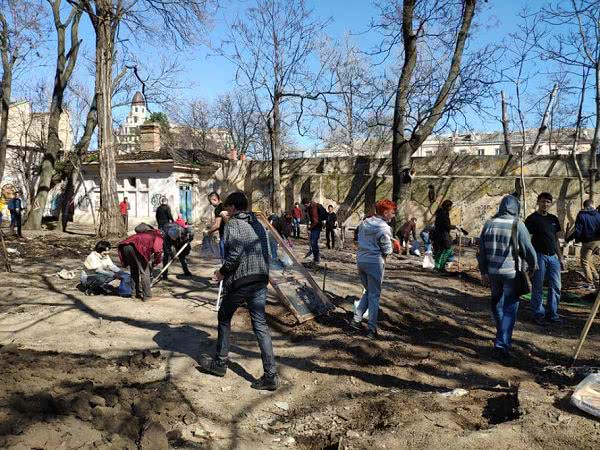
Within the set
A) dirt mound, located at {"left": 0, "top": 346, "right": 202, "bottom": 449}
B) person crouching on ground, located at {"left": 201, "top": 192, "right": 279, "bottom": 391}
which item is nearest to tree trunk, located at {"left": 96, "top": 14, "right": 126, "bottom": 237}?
dirt mound, located at {"left": 0, "top": 346, "right": 202, "bottom": 449}

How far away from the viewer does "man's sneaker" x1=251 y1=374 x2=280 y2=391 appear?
4727mm

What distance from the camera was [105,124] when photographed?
50.3 ft

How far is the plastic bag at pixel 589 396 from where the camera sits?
11.5 feet

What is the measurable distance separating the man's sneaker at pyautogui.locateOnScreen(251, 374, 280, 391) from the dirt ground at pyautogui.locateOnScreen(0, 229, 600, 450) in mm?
88

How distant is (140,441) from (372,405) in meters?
1.99

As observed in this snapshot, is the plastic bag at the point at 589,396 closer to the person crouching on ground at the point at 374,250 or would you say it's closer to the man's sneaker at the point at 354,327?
the person crouching on ground at the point at 374,250

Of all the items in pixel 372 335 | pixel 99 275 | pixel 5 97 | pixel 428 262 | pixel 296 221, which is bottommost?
pixel 372 335

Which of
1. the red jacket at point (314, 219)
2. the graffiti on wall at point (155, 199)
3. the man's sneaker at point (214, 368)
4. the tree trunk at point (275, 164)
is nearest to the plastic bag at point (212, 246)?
the red jacket at point (314, 219)

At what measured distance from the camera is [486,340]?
6.48m

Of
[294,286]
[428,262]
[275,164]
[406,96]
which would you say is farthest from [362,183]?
[294,286]

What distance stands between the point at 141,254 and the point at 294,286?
238 centimetres

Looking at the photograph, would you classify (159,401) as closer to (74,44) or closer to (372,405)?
(372,405)

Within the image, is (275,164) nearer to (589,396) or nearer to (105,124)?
(105,124)

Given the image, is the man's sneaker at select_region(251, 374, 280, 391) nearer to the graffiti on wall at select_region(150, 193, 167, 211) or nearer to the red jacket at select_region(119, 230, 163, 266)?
the red jacket at select_region(119, 230, 163, 266)
